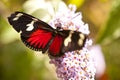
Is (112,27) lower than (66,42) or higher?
higher

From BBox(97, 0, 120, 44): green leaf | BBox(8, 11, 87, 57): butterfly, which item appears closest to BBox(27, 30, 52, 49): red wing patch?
BBox(8, 11, 87, 57): butterfly

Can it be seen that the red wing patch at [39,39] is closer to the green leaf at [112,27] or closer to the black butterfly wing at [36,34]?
the black butterfly wing at [36,34]

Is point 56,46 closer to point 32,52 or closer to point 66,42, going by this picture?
point 66,42

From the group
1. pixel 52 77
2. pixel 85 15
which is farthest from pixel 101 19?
pixel 52 77

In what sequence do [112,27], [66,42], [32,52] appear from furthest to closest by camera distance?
[32,52]
[112,27]
[66,42]

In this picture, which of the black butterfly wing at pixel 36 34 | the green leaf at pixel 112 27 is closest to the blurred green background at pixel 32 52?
the green leaf at pixel 112 27

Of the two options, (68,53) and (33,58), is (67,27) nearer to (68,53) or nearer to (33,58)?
(68,53)

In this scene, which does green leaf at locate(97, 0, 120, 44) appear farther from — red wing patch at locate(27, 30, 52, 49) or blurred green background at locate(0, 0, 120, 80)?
red wing patch at locate(27, 30, 52, 49)

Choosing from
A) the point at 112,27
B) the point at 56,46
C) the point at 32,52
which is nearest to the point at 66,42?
the point at 56,46
